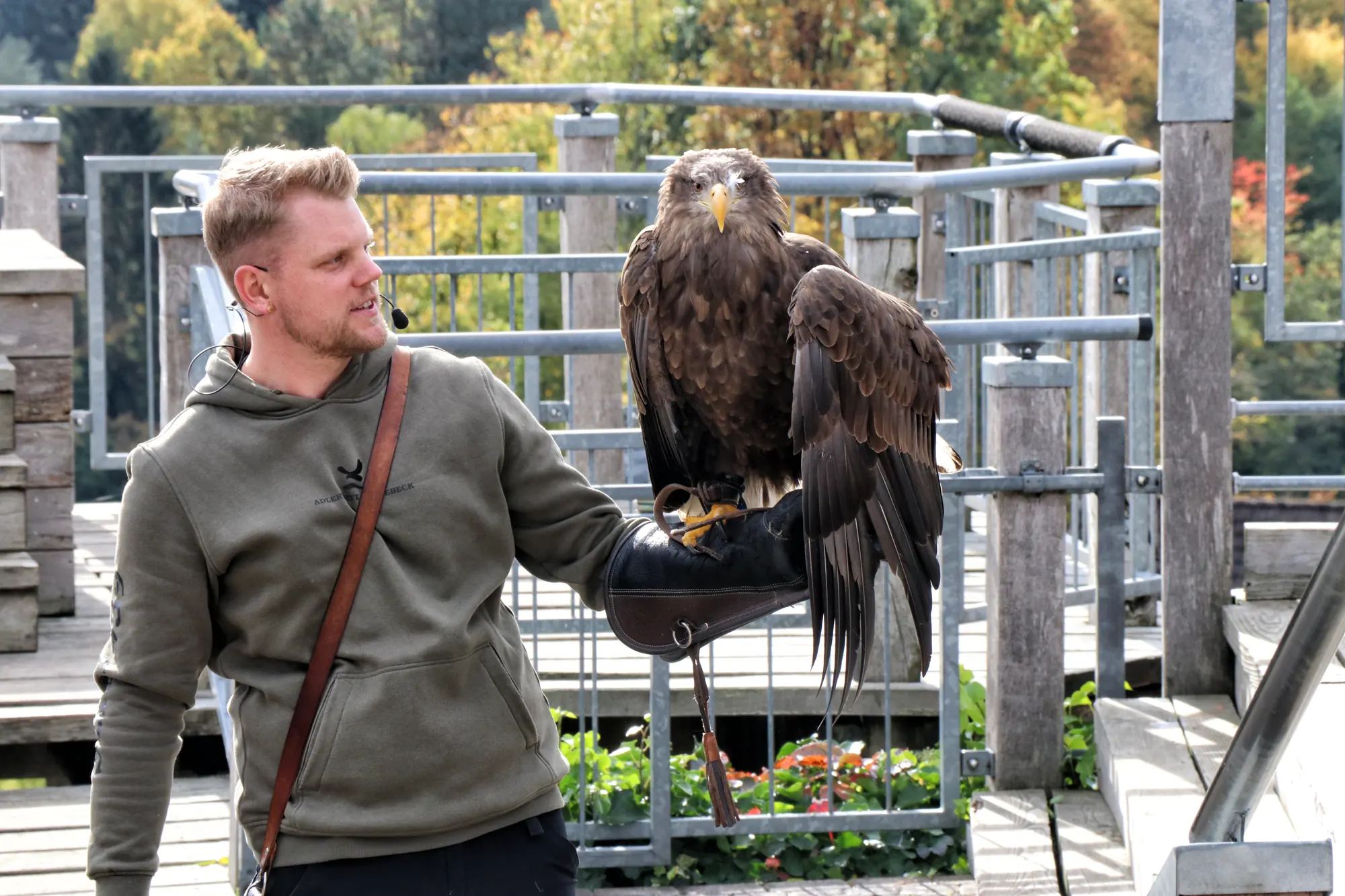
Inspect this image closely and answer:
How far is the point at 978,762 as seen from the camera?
4.22m

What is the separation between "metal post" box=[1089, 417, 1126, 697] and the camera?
4.23 meters

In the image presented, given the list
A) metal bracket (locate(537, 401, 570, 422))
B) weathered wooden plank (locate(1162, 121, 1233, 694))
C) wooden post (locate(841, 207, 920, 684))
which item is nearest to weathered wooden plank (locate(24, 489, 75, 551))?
metal bracket (locate(537, 401, 570, 422))

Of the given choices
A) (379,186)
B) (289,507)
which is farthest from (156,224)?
(289,507)

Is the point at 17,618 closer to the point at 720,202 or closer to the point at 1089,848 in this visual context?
the point at 720,202

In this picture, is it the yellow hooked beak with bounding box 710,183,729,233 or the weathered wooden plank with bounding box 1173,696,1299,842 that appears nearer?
the yellow hooked beak with bounding box 710,183,729,233

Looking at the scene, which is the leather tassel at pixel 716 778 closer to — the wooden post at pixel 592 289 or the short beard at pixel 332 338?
the short beard at pixel 332 338

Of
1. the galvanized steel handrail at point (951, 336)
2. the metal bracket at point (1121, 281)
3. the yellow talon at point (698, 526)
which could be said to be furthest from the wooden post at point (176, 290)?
the metal bracket at point (1121, 281)

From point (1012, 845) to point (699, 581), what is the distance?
5.50 feet

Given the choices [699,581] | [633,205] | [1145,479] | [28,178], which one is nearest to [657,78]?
[28,178]

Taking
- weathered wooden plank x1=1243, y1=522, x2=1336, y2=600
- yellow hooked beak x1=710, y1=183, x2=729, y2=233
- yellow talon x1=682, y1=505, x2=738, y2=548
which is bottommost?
weathered wooden plank x1=1243, y1=522, x2=1336, y2=600

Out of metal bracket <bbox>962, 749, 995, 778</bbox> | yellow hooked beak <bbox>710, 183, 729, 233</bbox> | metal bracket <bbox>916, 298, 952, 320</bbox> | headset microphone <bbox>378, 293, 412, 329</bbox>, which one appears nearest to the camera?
headset microphone <bbox>378, 293, 412, 329</bbox>

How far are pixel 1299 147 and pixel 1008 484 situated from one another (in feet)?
105

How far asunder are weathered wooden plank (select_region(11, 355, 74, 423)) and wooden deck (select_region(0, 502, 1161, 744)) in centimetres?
69

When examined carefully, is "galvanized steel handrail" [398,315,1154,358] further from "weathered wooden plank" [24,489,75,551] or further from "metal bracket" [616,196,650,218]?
"metal bracket" [616,196,650,218]
